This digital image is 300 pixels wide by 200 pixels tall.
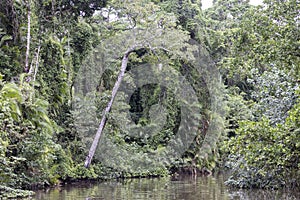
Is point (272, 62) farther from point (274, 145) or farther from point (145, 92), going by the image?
point (145, 92)

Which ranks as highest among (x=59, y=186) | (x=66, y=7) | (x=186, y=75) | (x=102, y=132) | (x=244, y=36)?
(x=66, y=7)

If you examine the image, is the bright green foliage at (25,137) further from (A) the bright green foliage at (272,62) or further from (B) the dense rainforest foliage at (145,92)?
(A) the bright green foliage at (272,62)

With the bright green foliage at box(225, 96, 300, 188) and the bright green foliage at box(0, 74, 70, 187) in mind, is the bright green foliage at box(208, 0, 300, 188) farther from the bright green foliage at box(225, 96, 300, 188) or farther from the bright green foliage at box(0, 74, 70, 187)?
the bright green foliage at box(0, 74, 70, 187)

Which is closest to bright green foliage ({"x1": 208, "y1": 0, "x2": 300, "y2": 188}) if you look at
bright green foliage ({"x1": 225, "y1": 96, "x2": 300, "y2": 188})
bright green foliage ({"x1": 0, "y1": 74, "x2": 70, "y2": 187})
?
bright green foliage ({"x1": 225, "y1": 96, "x2": 300, "y2": 188})

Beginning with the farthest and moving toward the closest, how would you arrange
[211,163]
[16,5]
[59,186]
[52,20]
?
[211,163] → [52,20] → [16,5] → [59,186]

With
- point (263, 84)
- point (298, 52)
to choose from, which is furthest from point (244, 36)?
point (263, 84)

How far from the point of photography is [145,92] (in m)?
23.9

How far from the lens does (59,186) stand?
1450 centimetres

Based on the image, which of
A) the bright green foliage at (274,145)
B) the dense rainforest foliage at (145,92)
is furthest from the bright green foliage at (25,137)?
the bright green foliage at (274,145)

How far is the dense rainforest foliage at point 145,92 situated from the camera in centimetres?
888

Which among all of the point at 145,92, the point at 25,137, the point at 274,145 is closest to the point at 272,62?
the point at 274,145

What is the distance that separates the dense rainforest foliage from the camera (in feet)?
29.1

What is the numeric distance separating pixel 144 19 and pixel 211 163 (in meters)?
9.63

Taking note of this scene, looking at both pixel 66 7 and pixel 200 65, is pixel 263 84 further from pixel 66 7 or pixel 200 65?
pixel 200 65
